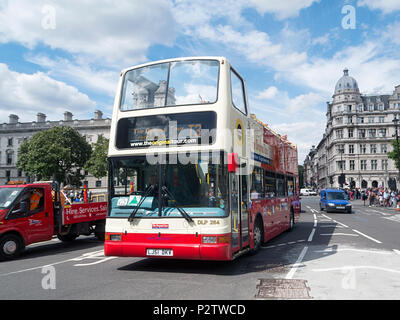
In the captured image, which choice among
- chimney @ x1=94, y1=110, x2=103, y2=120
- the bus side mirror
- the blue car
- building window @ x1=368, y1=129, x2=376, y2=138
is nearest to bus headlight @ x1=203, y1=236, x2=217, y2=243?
the bus side mirror

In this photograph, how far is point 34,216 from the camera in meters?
10.6

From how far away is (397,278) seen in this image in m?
6.64

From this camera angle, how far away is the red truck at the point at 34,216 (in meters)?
9.86

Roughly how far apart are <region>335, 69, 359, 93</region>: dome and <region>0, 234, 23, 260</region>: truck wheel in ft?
324

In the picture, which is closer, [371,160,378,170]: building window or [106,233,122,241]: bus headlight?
[106,233,122,241]: bus headlight

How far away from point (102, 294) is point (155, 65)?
15.9 feet

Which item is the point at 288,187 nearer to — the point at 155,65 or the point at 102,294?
the point at 155,65

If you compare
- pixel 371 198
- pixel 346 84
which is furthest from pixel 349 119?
pixel 371 198

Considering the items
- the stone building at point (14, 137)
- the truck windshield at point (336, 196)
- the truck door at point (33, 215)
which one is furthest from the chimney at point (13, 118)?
the truck door at point (33, 215)

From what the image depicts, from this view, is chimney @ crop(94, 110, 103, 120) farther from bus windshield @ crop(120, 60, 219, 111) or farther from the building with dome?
bus windshield @ crop(120, 60, 219, 111)

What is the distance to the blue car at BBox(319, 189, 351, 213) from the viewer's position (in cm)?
2719

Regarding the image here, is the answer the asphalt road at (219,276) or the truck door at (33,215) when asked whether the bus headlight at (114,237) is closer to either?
the asphalt road at (219,276)

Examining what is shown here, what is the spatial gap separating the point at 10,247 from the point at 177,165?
573 cm

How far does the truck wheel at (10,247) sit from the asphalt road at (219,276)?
9.3 inches
